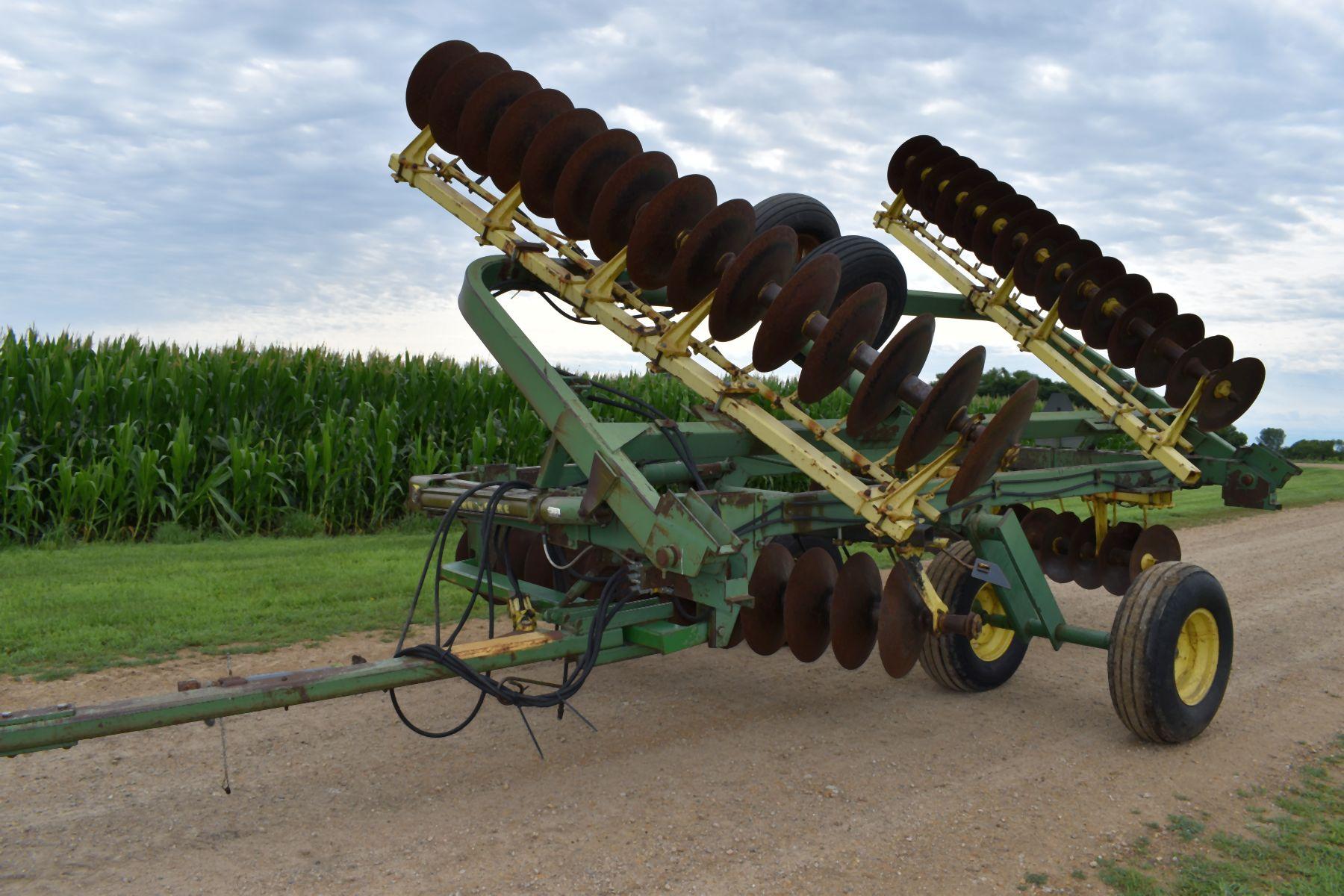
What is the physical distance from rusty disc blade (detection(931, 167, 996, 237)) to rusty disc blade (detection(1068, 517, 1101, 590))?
100 inches

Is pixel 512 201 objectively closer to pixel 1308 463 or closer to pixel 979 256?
pixel 979 256

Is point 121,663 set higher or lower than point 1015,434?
lower

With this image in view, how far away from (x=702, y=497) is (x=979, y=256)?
4867mm

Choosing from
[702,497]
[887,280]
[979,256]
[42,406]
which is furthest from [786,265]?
[42,406]

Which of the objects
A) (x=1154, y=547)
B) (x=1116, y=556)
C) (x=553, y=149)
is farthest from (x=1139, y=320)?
(x=553, y=149)

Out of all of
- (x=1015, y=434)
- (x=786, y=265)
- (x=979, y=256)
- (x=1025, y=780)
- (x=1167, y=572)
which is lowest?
(x=1025, y=780)

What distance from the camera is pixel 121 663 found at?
5852 mm

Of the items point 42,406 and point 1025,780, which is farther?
point 42,406

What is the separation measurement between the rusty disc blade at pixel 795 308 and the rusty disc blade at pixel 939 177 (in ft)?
14.3

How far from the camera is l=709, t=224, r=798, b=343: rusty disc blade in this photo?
14.0ft

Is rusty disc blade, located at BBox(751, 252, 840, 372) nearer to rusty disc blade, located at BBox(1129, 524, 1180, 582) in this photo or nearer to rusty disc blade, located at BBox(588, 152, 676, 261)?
rusty disc blade, located at BBox(588, 152, 676, 261)

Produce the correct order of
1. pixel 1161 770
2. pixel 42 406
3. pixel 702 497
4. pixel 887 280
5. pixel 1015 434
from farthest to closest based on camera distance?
pixel 42 406 → pixel 887 280 → pixel 1161 770 → pixel 702 497 → pixel 1015 434

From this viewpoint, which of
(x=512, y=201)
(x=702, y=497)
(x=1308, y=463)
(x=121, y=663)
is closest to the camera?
(x=702, y=497)

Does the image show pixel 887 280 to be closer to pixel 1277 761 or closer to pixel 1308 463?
pixel 1277 761
